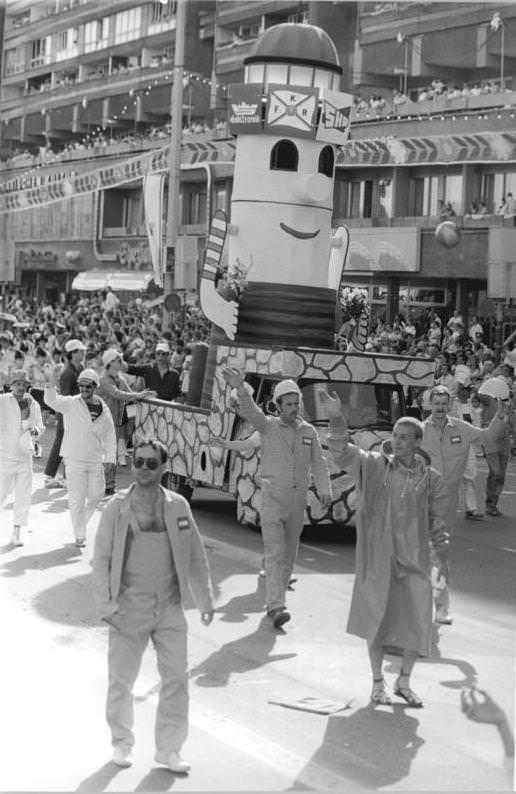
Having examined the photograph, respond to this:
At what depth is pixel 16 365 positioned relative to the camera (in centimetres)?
2361

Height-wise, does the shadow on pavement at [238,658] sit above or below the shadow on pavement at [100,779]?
above

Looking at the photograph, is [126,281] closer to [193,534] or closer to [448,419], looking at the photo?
[448,419]

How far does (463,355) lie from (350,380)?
11.2 metres

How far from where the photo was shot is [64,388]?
1908 cm

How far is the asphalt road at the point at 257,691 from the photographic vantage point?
7.42m

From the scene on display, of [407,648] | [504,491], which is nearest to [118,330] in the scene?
[504,491]

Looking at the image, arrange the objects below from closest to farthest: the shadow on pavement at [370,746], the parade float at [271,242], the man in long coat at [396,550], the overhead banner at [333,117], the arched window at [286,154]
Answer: the shadow on pavement at [370,746]
the man in long coat at [396,550]
the parade float at [271,242]
the arched window at [286,154]
the overhead banner at [333,117]

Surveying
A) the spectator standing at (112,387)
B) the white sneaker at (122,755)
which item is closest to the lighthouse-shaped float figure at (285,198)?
the spectator standing at (112,387)

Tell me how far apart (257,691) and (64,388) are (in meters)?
10.4

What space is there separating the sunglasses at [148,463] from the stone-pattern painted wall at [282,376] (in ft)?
22.0

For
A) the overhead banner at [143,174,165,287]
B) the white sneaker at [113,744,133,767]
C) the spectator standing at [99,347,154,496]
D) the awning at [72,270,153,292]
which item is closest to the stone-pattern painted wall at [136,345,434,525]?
the spectator standing at [99,347,154,496]

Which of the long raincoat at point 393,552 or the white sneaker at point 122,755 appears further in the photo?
the long raincoat at point 393,552

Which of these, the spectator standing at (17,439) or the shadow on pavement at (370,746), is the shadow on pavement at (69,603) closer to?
the spectator standing at (17,439)

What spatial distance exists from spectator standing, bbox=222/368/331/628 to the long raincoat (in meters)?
2.14
